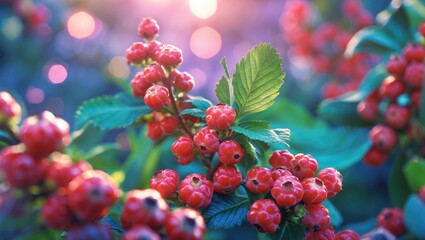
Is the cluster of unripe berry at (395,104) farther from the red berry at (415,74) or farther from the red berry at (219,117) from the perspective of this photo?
the red berry at (219,117)

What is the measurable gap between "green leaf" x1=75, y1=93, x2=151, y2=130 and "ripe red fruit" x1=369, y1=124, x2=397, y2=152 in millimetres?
1012

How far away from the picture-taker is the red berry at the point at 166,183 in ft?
3.95

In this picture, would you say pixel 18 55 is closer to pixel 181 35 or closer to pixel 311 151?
pixel 181 35

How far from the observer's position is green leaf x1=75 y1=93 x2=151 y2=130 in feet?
4.64

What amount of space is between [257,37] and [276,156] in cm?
327

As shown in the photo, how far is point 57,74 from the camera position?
138 inches

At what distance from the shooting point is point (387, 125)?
2.05m

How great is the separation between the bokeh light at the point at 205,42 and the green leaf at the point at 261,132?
3086 mm

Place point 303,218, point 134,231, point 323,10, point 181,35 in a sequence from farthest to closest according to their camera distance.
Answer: point 181,35, point 323,10, point 303,218, point 134,231

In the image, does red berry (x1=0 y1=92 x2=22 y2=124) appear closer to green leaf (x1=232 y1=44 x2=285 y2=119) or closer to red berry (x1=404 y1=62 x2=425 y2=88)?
green leaf (x1=232 y1=44 x2=285 y2=119)

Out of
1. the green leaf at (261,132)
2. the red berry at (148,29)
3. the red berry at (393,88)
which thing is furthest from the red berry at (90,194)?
the red berry at (393,88)

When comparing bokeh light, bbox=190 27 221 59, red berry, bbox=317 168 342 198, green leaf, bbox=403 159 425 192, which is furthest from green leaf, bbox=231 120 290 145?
bokeh light, bbox=190 27 221 59

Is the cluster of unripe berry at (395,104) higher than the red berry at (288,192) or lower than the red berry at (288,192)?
higher

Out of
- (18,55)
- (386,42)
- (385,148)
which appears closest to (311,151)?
(385,148)
